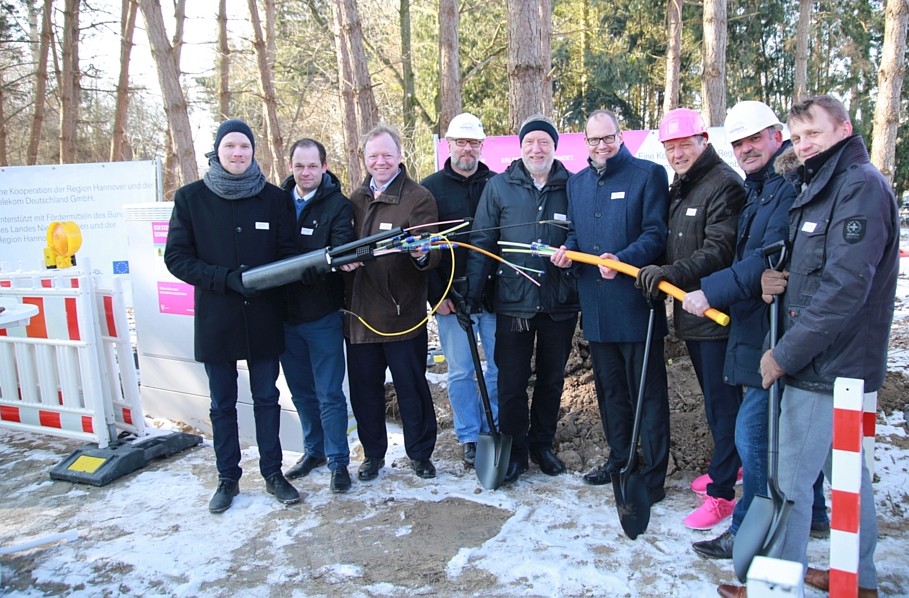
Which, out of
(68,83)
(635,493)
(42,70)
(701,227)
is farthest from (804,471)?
(42,70)

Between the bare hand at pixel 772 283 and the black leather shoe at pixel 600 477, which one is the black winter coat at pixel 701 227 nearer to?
the bare hand at pixel 772 283

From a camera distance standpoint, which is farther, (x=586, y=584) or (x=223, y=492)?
(x=223, y=492)

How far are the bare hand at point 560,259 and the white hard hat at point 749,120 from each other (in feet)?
3.30

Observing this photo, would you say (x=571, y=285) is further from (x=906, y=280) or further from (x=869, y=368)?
(x=906, y=280)

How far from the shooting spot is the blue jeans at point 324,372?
4199 millimetres

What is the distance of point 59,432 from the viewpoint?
4977 millimetres

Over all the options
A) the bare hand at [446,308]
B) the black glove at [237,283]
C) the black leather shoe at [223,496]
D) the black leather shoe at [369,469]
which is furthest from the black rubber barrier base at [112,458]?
the bare hand at [446,308]

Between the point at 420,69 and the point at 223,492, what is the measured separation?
1911cm

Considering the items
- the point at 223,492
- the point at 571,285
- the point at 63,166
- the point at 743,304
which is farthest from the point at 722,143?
the point at 63,166

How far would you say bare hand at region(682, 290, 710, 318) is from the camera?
121 inches

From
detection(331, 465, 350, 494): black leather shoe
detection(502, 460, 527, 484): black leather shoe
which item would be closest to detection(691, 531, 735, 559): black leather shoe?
detection(502, 460, 527, 484): black leather shoe

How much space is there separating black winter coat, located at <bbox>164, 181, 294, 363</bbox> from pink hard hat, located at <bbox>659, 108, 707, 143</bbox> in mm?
2319

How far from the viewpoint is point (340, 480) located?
4.16 metres

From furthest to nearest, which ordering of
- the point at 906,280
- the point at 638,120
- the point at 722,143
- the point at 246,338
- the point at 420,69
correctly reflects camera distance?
the point at 638,120 → the point at 420,69 → the point at 906,280 → the point at 722,143 → the point at 246,338
